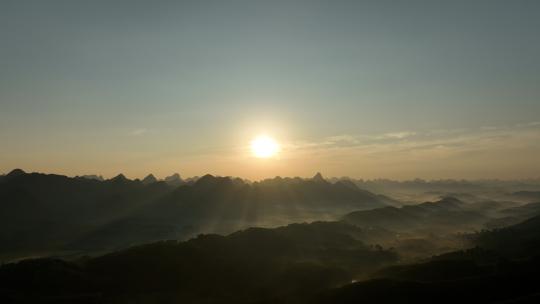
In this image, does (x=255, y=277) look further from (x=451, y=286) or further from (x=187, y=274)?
(x=451, y=286)

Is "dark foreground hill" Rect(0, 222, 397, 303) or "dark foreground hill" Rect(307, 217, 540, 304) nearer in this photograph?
"dark foreground hill" Rect(307, 217, 540, 304)

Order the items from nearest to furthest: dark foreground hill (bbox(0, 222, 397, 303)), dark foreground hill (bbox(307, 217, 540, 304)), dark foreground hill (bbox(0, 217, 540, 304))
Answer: dark foreground hill (bbox(307, 217, 540, 304)), dark foreground hill (bbox(0, 217, 540, 304)), dark foreground hill (bbox(0, 222, 397, 303))

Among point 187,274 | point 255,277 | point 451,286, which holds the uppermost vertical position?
point 187,274

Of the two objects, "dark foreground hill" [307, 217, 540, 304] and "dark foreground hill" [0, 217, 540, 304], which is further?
"dark foreground hill" [0, 217, 540, 304]

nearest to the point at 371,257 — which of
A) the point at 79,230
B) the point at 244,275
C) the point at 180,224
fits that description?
the point at 244,275

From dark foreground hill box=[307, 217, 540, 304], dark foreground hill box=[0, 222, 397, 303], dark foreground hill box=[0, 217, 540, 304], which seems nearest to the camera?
dark foreground hill box=[307, 217, 540, 304]

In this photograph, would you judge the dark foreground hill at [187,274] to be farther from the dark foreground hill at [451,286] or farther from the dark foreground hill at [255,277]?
the dark foreground hill at [451,286]

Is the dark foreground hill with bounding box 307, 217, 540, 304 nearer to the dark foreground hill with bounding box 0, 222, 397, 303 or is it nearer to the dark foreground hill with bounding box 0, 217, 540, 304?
the dark foreground hill with bounding box 0, 217, 540, 304

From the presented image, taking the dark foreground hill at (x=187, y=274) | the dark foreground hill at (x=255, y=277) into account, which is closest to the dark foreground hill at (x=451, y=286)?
the dark foreground hill at (x=255, y=277)

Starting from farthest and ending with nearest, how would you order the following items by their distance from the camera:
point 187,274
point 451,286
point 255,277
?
point 255,277
point 187,274
point 451,286

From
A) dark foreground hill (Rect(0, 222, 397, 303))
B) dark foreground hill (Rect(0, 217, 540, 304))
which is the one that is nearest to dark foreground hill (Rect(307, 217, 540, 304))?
dark foreground hill (Rect(0, 217, 540, 304))

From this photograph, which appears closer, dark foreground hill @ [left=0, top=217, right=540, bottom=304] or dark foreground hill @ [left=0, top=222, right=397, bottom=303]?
dark foreground hill @ [left=0, top=217, right=540, bottom=304]

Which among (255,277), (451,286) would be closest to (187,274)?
(255,277)
